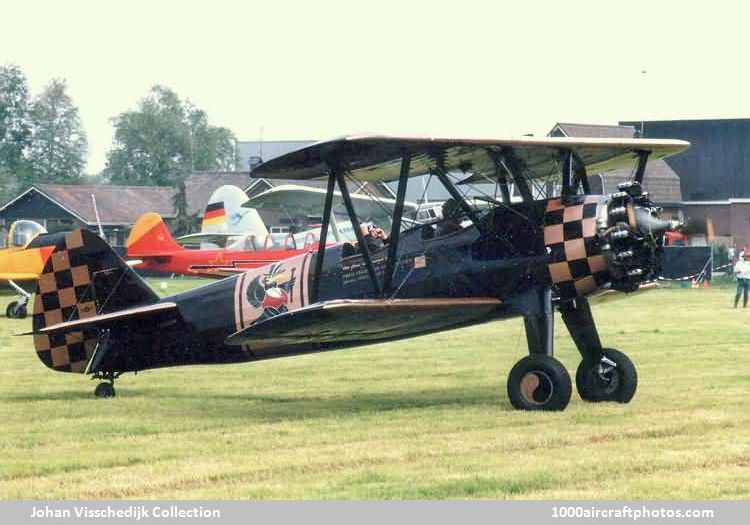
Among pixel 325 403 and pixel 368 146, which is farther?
pixel 325 403

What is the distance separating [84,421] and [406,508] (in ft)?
16.4

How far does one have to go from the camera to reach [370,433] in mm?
10305

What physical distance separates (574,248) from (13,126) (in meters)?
87.8

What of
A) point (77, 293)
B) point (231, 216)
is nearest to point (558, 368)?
point (77, 293)

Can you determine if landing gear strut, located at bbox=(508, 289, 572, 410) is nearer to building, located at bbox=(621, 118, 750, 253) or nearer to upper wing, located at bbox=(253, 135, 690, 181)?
upper wing, located at bbox=(253, 135, 690, 181)

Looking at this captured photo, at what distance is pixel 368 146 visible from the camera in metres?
11.2

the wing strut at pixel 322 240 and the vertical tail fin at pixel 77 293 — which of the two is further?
the vertical tail fin at pixel 77 293

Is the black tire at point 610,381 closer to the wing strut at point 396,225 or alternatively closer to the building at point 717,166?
the wing strut at point 396,225

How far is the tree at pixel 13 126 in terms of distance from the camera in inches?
3639

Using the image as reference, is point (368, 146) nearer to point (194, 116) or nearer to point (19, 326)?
point (19, 326)

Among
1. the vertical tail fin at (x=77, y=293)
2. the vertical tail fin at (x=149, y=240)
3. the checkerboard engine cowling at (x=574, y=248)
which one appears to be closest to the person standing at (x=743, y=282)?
the vertical tail fin at (x=149, y=240)

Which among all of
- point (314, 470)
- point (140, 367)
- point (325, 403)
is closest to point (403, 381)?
point (325, 403)

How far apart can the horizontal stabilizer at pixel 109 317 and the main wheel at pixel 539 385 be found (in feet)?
11.6

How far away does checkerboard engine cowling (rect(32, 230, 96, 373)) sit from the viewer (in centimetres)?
1311
